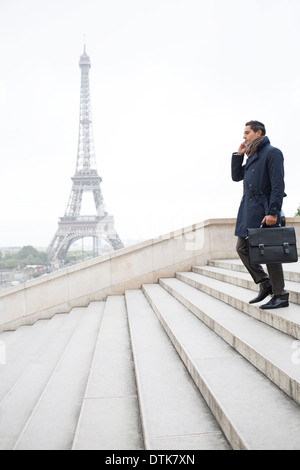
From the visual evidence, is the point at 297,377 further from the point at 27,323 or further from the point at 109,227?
the point at 109,227

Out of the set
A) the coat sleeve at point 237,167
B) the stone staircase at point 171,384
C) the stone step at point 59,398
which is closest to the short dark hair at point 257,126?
the coat sleeve at point 237,167

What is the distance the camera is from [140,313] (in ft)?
18.0

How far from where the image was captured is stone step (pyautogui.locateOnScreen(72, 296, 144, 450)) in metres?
2.26

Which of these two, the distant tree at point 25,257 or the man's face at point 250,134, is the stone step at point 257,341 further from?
the distant tree at point 25,257

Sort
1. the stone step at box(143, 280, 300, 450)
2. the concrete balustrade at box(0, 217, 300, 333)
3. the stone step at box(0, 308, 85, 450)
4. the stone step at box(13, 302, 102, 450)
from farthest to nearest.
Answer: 1. the concrete balustrade at box(0, 217, 300, 333)
2. the stone step at box(0, 308, 85, 450)
3. the stone step at box(13, 302, 102, 450)
4. the stone step at box(143, 280, 300, 450)

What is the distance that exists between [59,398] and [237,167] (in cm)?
276

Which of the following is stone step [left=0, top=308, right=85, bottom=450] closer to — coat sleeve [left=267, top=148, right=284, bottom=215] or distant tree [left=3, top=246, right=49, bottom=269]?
coat sleeve [left=267, top=148, right=284, bottom=215]

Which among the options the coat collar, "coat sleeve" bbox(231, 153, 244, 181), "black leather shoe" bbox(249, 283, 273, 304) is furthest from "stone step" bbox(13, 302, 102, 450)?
the coat collar

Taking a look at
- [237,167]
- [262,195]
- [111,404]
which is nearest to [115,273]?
[237,167]

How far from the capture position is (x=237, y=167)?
4.06 meters

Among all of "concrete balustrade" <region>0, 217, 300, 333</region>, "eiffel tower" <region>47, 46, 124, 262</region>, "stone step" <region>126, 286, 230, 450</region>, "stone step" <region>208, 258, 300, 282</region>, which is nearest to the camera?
"stone step" <region>126, 286, 230, 450</region>

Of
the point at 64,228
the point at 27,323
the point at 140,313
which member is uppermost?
the point at 64,228
